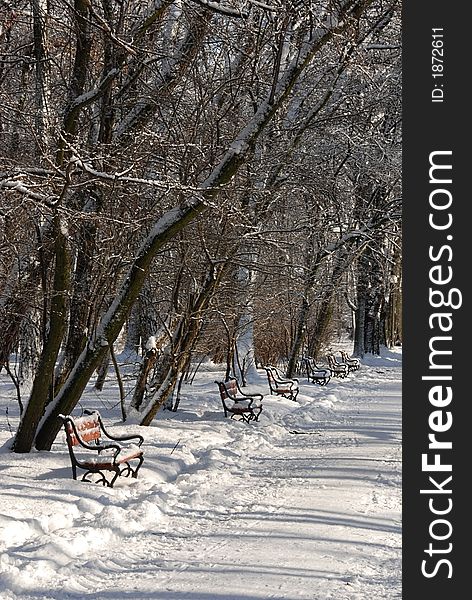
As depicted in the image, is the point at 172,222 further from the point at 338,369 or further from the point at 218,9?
the point at 338,369

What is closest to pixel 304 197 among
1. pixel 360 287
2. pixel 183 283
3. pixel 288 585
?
pixel 183 283

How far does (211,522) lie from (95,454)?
7.36 ft

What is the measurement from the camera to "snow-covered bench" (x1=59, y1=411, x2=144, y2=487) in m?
8.58

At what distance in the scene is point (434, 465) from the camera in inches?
196

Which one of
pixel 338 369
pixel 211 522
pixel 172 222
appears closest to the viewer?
pixel 211 522

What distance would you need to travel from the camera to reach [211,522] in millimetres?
7613

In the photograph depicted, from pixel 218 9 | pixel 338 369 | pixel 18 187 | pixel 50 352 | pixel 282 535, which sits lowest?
pixel 282 535

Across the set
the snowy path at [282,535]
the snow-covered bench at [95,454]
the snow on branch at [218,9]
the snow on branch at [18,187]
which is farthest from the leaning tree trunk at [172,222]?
the snow on branch at [18,187]

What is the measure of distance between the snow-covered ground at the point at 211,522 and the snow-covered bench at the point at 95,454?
0.60 feet

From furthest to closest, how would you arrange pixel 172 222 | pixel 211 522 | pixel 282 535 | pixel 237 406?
pixel 237 406, pixel 172 222, pixel 211 522, pixel 282 535

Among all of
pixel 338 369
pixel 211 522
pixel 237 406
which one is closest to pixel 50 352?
pixel 211 522

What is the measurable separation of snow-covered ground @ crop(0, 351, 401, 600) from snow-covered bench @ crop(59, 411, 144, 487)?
0.18m

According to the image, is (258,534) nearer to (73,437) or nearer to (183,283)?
(73,437)

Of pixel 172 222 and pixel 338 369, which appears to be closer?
pixel 172 222
